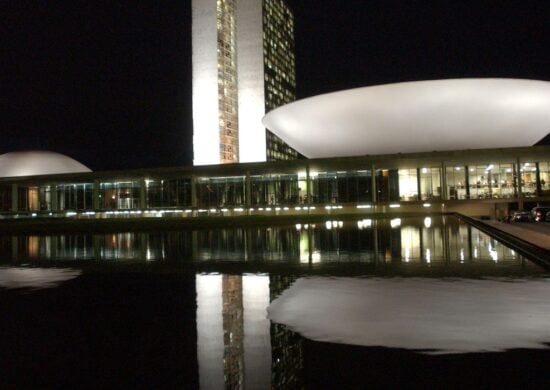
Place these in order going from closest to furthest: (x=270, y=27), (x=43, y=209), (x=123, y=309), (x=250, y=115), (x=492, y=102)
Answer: (x=123, y=309), (x=492, y=102), (x=43, y=209), (x=250, y=115), (x=270, y=27)

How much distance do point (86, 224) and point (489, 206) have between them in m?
22.5

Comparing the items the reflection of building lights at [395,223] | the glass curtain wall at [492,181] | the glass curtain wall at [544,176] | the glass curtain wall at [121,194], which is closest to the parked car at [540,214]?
the reflection of building lights at [395,223]

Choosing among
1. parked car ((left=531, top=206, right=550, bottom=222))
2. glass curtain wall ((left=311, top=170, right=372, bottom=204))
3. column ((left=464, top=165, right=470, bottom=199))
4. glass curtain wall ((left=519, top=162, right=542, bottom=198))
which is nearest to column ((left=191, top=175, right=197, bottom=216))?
glass curtain wall ((left=311, top=170, right=372, bottom=204))

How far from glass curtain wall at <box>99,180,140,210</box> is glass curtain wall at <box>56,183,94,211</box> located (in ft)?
4.69

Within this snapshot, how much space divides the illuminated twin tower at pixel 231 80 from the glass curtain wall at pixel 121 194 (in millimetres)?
26088

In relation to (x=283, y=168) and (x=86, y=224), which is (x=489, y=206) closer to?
(x=283, y=168)

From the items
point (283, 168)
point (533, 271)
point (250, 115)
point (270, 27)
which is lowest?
point (533, 271)

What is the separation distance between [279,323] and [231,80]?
72.9 m

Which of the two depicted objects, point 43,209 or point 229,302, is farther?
point 43,209

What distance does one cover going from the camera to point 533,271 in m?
8.62

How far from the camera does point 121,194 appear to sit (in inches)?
1727

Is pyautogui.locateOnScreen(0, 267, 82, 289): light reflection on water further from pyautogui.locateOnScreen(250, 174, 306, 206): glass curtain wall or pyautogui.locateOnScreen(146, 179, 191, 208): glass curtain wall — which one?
pyautogui.locateOnScreen(146, 179, 191, 208): glass curtain wall

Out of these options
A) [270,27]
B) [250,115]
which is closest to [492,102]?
[250,115]

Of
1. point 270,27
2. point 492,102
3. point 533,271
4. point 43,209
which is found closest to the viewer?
point 533,271
